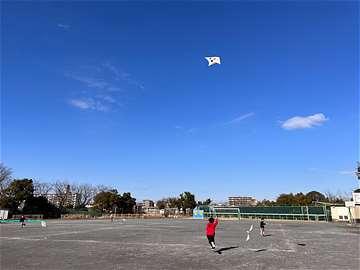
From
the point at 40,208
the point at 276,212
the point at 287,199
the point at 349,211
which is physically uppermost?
the point at 287,199

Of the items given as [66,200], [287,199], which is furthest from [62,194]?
[287,199]

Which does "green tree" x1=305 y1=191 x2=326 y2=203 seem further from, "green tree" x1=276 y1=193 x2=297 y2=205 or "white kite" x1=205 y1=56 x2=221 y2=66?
"white kite" x1=205 y1=56 x2=221 y2=66

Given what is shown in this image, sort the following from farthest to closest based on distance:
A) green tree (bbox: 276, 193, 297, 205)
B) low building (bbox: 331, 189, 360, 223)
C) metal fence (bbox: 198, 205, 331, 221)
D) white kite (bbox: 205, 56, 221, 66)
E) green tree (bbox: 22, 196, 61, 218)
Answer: green tree (bbox: 276, 193, 297, 205), green tree (bbox: 22, 196, 61, 218), metal fence (bbox: 198, 205, 331, 221), low building (bbox: 331, 189, 360, 223), white kite (bbox: 205, 56, 221, 66)

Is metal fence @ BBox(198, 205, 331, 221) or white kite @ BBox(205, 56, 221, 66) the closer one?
white kite @ BBox(205, 56, 221, 66)

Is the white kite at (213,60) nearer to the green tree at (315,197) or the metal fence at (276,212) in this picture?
the metal fence at (276,212)

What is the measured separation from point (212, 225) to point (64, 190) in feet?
335

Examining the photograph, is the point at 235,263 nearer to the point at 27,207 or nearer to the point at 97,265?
the point at 97,265

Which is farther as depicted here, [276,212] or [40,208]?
[40,208]

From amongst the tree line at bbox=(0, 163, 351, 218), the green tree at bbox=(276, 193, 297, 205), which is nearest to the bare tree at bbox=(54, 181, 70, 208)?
the tree line at bbox=(0, 163, 351, 218)

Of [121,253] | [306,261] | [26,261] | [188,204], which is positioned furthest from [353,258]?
[188,204]

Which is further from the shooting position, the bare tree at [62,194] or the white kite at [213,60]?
the bare tree at [62,194]

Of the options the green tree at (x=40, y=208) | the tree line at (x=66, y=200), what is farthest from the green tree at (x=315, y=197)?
the green tree at (x=40, y=208)

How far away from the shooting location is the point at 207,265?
12453 mm

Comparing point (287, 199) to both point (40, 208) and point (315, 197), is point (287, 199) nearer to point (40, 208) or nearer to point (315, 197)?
point (315, 197)
